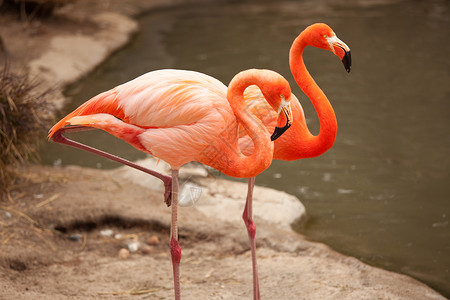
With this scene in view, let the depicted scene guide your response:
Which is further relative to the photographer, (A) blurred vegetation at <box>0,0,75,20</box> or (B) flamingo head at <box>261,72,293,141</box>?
(A) blurred vegetation at <box>0,0,75,20</box>

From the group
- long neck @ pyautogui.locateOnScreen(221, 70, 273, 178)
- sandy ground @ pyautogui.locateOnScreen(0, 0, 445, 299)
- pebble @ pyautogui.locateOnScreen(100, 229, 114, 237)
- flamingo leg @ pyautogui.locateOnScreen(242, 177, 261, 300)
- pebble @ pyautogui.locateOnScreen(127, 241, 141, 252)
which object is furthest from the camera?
pebble @ pyautogui.locateOnScreen(100, 229, 114, 237)

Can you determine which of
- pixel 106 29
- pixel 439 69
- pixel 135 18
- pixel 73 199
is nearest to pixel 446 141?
pixel 439 69

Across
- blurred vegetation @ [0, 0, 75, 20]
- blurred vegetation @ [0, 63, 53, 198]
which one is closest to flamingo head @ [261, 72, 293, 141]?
blurred vegetation @ [0, 63, 53, 198]

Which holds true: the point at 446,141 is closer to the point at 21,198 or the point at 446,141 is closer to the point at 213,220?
the point at 213,220

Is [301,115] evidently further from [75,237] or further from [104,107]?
[75,237]

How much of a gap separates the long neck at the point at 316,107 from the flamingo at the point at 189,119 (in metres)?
0.49

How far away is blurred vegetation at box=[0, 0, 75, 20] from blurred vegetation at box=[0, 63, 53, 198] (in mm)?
6107

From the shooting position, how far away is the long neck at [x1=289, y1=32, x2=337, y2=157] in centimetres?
338

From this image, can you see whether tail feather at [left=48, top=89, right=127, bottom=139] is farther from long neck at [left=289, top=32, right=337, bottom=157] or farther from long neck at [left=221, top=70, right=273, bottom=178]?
long neck at [left=289, top=32, right=337, bottom=157]

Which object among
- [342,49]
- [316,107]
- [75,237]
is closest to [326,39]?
[342,49]

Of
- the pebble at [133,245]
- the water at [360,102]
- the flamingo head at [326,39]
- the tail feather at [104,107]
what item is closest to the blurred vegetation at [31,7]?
the water at [360,102]

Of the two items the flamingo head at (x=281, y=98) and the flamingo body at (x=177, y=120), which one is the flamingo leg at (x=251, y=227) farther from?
the flamingo head at (x=281, y=98)

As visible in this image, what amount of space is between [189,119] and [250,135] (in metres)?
0.35

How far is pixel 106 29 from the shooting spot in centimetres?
1096
